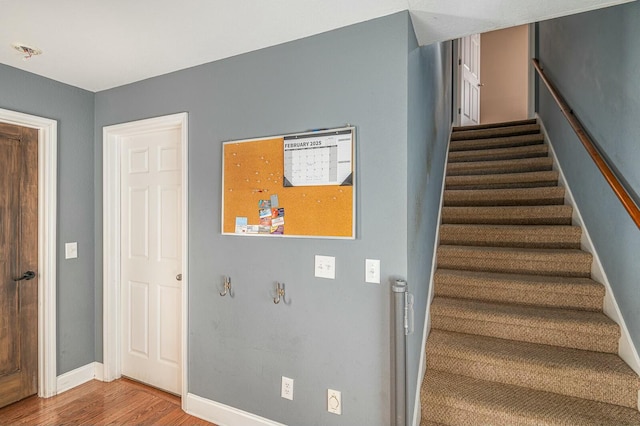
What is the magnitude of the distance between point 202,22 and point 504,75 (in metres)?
5.33

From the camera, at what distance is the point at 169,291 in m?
2.66

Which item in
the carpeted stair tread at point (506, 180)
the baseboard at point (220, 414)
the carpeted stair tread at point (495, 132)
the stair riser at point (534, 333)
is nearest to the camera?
the stair riser at point (534, 333)

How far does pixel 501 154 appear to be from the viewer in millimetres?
3586

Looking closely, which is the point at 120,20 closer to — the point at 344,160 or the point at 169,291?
the point at 344,160

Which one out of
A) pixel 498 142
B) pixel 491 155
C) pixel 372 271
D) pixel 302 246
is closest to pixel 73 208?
pixel 302 246

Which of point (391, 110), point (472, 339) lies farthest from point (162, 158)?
point (472, 339)

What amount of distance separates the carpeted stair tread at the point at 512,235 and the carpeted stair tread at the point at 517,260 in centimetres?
8

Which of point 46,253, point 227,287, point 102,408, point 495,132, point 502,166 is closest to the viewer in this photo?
point 227,287

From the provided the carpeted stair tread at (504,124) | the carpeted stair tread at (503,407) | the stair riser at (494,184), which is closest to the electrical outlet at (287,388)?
the carpeted stair tread at (503,407)

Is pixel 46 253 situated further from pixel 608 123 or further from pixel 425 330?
pixel 608 123

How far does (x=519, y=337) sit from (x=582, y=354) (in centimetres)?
31

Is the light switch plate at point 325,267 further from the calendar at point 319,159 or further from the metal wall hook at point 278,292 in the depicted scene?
the calendar at point 319,159

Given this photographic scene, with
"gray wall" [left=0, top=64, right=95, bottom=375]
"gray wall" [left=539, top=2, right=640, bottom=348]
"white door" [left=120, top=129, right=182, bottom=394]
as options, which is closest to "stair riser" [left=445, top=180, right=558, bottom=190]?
"gray wall" [left=539, top=2, right=640, bottom=348]

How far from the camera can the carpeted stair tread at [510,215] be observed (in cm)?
277
